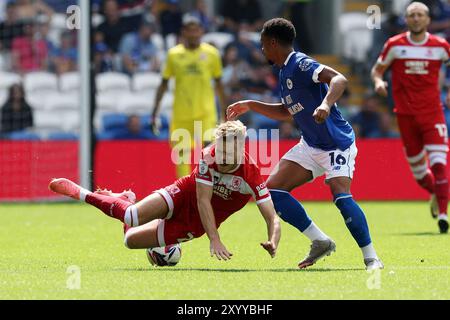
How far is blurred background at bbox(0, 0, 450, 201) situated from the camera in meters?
19.0

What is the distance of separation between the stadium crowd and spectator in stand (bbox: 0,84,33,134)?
0.78 metres

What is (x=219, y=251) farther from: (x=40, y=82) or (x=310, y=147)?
(x=40, y=82)

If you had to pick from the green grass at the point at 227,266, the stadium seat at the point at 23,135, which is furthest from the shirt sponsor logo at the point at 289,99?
the stadium seat at the point at 23,135

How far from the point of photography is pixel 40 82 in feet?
67.0

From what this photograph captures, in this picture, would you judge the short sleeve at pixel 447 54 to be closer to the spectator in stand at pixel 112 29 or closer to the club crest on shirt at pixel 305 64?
the club crest on shirt at pixel 305 64

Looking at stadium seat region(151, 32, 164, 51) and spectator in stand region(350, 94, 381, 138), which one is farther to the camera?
stadium seat region(151, 32, 164, 51)

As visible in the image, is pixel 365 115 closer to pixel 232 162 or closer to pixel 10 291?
pixel 232 162

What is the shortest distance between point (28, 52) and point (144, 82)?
2040 mm

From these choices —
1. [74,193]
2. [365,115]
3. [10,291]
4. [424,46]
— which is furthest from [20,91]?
[10,291]

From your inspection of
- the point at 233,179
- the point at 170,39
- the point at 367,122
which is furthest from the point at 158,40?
the point at 233,179

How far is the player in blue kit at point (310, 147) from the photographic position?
8.40 m

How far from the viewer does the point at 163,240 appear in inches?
342

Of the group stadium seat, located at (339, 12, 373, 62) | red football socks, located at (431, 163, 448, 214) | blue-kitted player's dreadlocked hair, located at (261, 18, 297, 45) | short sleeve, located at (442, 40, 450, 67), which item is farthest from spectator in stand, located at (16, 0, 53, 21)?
blue-kitted player's dreadlocked hair, located at (261, 18, 297, 45)

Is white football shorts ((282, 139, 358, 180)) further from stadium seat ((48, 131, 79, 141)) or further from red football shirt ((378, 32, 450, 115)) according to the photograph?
stadium seat ((48, 131, 79, 141))
